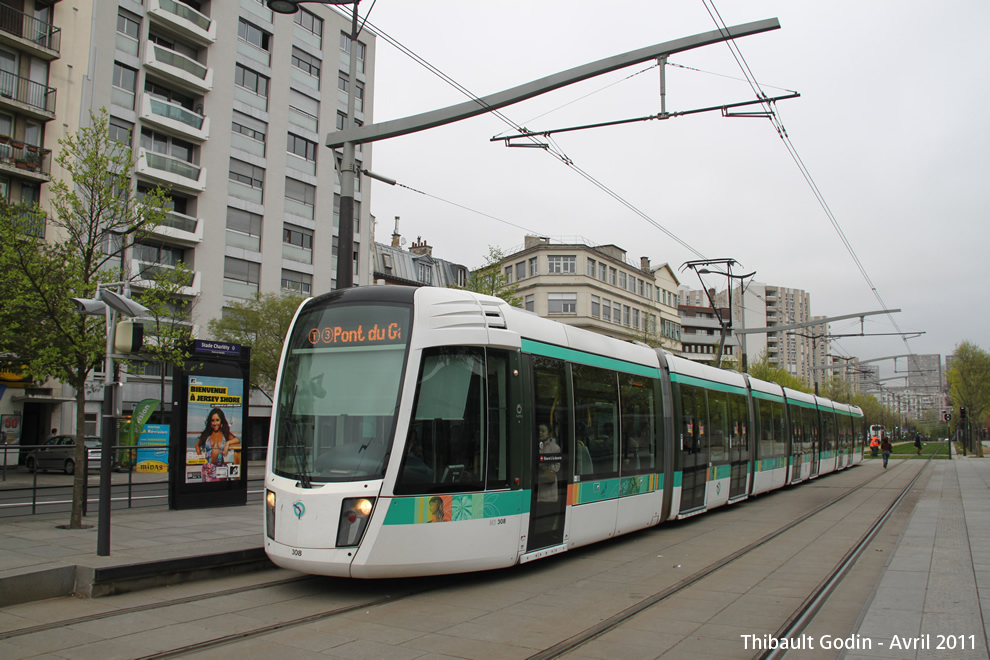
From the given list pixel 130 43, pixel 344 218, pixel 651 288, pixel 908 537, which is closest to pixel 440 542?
pixel 344 218

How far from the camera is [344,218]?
35.3 ft

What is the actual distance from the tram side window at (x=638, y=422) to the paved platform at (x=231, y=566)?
11.8 feet

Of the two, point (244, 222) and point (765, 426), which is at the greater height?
point (244, 222)

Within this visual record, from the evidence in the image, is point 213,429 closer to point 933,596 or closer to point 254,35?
point 933,596

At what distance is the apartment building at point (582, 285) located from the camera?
60.6m

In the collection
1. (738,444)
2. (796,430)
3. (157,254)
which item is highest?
(157,254)

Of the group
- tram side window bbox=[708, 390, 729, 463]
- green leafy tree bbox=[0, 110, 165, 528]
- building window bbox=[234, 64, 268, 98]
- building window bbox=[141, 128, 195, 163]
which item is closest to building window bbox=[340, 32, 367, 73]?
building window bbox=[234, 64, 268, 98]

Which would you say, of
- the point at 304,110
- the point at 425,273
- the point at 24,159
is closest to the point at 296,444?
the point at 24,159

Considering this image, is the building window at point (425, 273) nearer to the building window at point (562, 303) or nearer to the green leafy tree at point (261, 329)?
the building window at point (562, 303)

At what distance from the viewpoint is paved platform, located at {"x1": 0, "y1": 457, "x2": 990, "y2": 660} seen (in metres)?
6.34

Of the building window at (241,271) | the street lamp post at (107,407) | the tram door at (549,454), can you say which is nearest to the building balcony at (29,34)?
the building window at (241,271)

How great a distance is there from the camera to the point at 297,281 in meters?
42.5

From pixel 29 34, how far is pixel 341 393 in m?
30.7

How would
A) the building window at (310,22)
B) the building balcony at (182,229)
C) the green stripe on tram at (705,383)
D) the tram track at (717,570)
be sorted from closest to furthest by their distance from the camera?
the tram track at (717,570), the green stripe on tram at (705,383), the building balcony at (182,229), the building window at (310,22)
